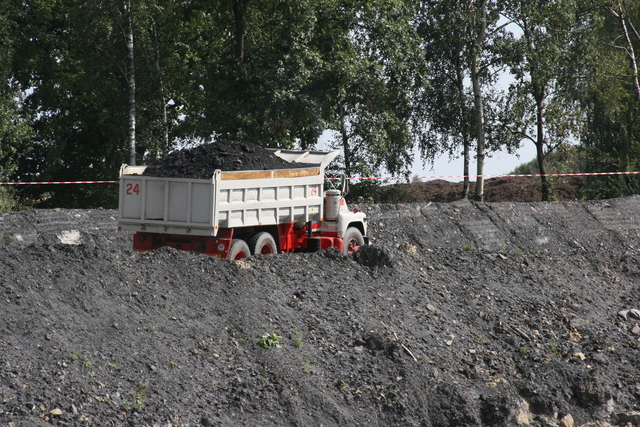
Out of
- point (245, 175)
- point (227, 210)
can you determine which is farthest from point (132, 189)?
point (245, 175)

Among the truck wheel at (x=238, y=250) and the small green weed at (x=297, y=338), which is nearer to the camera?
the small green weed at (x=297, y=338)

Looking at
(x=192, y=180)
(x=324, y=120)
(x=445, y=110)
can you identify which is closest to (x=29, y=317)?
(x=192, y=180)

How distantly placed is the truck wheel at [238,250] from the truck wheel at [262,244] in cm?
17

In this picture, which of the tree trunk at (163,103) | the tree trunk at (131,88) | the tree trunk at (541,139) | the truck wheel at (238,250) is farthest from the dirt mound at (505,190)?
the truck wheel at (238,250)

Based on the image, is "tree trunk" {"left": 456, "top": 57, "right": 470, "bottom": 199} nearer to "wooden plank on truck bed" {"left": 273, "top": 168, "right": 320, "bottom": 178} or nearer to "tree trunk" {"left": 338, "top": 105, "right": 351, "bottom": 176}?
"tree trunk" {"left": 338, "top": 105, "right": 351, "bottom": 176}

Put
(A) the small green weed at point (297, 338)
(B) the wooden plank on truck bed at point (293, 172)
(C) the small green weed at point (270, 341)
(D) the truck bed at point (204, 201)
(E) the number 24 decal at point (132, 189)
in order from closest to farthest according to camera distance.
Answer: (C) the small green weed at point (270, 341) → (A) the small green weed at point (297, 338) → (D) the truck bed at point (204, 201) → (E) the number 24 decal at point (132, 189) → (B) the wooden plank on truck bed at point (293, 172)

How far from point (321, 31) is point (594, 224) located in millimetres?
10390

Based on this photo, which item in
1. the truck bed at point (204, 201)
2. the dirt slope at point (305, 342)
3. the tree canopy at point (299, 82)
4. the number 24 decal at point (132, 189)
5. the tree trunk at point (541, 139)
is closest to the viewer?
the dirt slope at point (305, 342)

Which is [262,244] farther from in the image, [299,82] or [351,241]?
[299,82]

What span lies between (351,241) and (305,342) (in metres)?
4.42

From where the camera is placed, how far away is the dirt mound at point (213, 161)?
35.2 feet

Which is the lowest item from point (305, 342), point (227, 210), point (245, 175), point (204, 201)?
point (305, 342)

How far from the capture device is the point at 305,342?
8930 mm

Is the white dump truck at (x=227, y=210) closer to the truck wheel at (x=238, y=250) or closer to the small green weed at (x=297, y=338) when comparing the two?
the truck wheel at (x=238, y=250)
